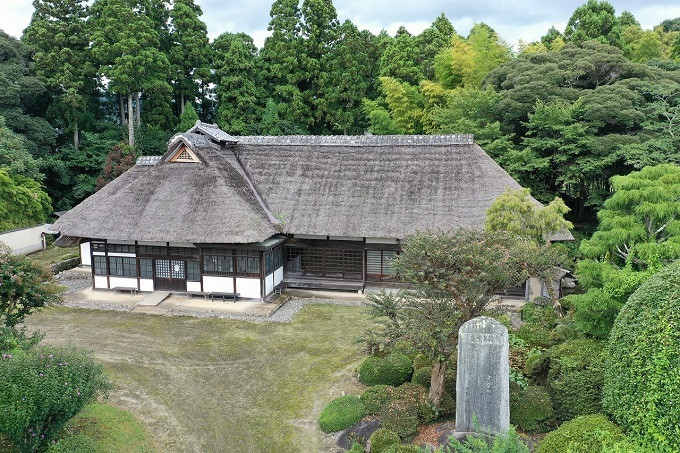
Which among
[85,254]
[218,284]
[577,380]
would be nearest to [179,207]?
[218,284]

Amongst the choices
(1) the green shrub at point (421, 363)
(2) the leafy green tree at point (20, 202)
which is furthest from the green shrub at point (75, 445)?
(2) the leafy green tree at point (20, 202)

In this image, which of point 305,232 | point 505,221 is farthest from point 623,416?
point 305,232

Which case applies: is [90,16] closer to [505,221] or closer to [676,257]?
[505,221]

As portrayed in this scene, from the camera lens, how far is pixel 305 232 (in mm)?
20547

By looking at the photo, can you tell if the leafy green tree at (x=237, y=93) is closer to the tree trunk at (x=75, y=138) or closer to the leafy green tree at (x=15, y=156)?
the tree trunk at (x=75, y=138)

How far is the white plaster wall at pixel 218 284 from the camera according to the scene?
20.1 meters

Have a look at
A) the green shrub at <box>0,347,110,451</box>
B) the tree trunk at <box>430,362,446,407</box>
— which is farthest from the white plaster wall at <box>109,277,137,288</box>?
the tree trunk at <box>430,362,446,407</box>

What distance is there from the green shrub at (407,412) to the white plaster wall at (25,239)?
25.0m

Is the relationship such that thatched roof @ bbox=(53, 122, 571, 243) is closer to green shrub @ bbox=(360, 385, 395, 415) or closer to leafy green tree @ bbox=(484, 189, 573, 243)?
leafy green tree @ bbox=(484, 189, 573, 243)

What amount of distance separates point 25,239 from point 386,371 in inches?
994

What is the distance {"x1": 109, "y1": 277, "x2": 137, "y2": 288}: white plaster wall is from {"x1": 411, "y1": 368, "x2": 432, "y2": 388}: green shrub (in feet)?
44.8

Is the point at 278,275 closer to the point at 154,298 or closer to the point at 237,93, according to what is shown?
the point at 154,298

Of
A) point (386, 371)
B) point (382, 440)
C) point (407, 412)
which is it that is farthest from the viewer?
point (386, 371)

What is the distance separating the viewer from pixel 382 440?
964cm
